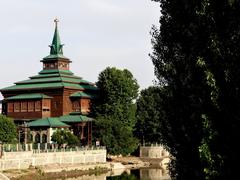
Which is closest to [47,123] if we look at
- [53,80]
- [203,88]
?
[53,80]

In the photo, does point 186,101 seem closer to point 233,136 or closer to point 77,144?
point 233,136

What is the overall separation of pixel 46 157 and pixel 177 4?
37.8 metres

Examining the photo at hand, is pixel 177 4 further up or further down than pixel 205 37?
further up

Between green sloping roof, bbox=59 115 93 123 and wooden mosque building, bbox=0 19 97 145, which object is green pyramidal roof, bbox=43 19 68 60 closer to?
wooden mosque building, bbox=0 19 97 145

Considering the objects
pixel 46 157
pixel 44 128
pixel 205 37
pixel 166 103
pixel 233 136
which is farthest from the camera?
pixel 44 128

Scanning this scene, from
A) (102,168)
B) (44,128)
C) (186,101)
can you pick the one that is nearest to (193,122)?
(186,101)

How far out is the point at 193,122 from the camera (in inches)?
642

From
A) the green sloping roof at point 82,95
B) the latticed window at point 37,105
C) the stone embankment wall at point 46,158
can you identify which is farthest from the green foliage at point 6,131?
the green sloping roof at point 82,95

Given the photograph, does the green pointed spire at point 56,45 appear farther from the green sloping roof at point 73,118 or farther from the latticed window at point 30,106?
the green sloping roof at point 73,118

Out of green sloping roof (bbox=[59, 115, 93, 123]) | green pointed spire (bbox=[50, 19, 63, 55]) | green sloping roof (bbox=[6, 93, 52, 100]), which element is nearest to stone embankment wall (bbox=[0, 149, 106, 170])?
green sloping roof (bbox=[59, 115, 93, 123])

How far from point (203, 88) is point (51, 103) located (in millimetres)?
61037

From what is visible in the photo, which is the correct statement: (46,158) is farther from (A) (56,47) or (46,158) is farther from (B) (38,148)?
(A) (56,47)

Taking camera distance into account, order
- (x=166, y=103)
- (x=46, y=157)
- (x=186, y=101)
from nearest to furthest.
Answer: (x=186, y=101), (x=166, y=103), (x=46, y=157)

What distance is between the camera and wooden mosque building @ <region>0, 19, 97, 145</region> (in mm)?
69000
